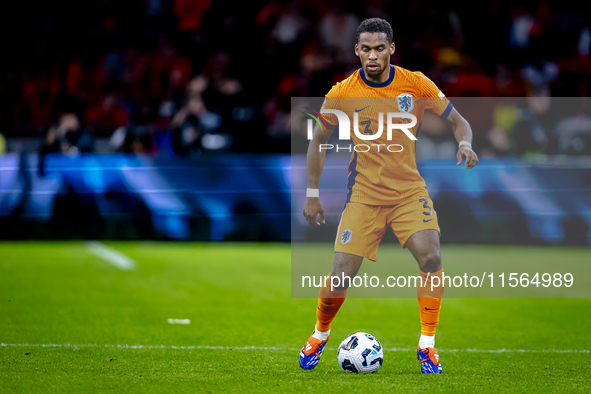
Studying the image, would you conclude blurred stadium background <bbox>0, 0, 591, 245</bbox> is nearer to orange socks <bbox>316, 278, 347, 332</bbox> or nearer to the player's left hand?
the player's left hand

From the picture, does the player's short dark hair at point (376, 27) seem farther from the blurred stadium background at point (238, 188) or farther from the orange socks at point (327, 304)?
the blurred stadium background at point (238, 188)

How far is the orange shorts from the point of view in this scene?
15.0 feet

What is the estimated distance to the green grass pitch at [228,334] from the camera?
14.1 ft

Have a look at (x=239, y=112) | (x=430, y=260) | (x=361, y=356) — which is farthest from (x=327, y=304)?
(x=239, y=112)

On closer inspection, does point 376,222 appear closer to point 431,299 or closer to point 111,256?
point 431,299

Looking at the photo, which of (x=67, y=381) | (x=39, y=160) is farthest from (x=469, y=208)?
(x=67, y=381)

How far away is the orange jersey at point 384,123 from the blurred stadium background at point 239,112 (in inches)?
86.7

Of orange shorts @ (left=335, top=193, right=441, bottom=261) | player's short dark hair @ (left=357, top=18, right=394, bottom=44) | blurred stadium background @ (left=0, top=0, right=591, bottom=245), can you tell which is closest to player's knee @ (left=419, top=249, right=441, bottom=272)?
orange shorts @ (left=335, top=193, right=441, bottom=261)

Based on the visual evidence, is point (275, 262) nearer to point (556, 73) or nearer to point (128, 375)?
point (128, 375)

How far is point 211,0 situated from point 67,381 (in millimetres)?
11803

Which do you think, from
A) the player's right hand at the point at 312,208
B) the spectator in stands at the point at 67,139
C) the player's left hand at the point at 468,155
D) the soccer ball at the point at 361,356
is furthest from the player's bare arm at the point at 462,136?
the spectator in stands at the point at 67,139

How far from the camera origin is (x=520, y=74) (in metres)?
13.3

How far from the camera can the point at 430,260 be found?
176 inches

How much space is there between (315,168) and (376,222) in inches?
21.3
